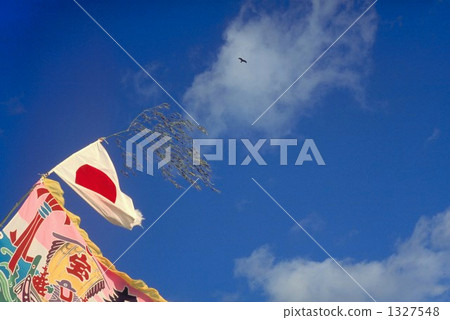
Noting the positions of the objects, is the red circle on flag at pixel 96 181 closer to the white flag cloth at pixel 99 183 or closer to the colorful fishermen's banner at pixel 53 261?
the white flag cloth at pixel 99 183

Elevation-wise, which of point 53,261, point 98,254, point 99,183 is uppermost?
point 99,183

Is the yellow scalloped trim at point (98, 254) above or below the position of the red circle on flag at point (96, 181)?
below

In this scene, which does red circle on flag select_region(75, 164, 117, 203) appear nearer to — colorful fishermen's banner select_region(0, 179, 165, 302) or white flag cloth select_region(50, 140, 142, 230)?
white flag cloth select_region(50, 140, 142, 230)

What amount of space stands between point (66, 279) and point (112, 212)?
164cm

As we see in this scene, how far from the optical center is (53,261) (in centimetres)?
1396

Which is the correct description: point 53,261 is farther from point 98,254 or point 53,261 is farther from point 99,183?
point 99,183

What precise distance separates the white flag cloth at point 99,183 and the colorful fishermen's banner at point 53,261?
16.0 inches

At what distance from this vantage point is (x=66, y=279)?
14125 millimetres

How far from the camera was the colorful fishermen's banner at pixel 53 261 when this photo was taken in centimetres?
1351

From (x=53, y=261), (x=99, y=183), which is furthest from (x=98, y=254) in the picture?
(x=99, y=183)

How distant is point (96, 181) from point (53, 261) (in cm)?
182

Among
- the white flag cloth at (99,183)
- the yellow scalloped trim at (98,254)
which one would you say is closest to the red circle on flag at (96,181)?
the white flag cloth at (99,183)
